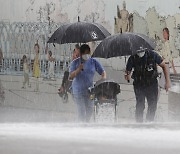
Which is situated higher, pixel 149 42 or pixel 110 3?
pixel 110 3

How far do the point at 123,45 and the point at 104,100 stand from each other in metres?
0.71

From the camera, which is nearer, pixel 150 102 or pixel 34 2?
pixel 150 102

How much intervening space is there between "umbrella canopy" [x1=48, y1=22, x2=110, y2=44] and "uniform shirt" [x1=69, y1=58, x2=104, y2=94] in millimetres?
267

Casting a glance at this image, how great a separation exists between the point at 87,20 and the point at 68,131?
3534 mm

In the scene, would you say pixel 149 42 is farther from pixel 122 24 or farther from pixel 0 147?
pixel 0 147

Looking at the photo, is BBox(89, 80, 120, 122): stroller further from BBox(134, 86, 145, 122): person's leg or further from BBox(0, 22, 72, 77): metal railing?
BBox(0, 22, 72, 77): metal railing

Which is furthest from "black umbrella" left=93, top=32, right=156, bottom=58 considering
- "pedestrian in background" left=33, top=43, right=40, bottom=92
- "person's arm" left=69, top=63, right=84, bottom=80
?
"pedestrian in background" left=33, top=43, right=40, bottom=92

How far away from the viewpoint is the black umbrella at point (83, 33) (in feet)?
20.5

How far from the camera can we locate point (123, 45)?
19.8ft

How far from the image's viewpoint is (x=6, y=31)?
704 cm

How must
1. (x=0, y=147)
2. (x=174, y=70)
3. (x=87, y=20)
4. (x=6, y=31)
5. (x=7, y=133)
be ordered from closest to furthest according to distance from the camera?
(x=0, y=147) → (x=7, y=133) → (x=174, y=70) → (x=87, y=20) → (x=6, y=31)

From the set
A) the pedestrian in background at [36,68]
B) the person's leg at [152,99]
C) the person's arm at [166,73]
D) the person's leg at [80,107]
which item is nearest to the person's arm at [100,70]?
the person's leg at [80,107]

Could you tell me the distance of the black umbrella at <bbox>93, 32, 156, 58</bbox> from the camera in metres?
6.00

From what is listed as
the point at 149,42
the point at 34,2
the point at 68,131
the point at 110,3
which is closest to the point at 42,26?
the point at 34,2
